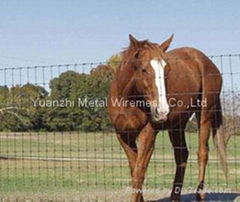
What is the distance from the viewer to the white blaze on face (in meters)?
6.83

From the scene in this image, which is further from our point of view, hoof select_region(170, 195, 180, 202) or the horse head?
hoof select_region(170, 195, 180, 202)

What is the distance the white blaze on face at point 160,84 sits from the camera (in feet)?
22.4

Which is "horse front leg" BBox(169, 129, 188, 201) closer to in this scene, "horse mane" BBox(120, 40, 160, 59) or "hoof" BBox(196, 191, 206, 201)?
"hoof" BBox(196, 191, 206, 201)

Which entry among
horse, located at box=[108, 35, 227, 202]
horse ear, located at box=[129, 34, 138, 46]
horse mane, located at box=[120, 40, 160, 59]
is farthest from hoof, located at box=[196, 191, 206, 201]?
horse ear, located at box=[129, 34, 138, 46]

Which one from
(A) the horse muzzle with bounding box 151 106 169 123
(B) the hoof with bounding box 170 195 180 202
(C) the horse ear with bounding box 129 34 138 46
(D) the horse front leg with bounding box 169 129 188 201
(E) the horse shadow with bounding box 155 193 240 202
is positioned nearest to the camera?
(A) the horse muzzle with bounding box 151 106 169 123

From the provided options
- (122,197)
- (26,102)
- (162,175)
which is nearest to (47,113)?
(26,102)

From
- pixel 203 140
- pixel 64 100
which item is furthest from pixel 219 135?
pixel 64 100

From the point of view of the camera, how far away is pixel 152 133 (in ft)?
24.5

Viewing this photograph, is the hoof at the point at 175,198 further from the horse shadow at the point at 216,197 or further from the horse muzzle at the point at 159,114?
the horse muzzle at the point at 159,114

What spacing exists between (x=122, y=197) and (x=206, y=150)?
145 cm

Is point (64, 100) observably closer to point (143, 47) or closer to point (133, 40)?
point (133, 40)

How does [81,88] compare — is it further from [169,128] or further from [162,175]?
[162,175]

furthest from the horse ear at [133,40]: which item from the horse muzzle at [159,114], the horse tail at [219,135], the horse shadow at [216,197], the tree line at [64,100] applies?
the horse shadow at [216,197]

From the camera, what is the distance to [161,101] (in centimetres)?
686
